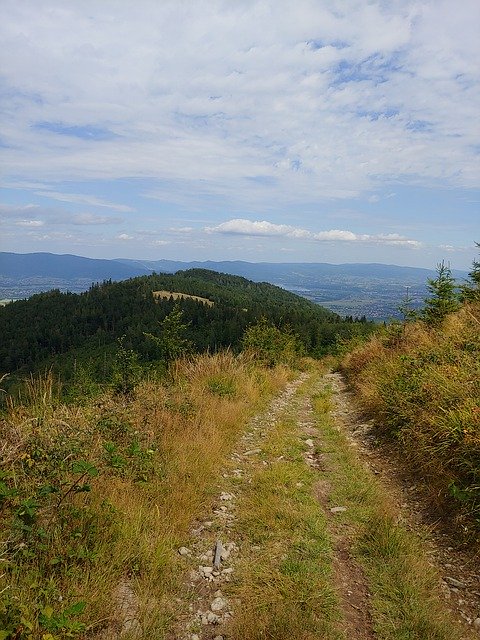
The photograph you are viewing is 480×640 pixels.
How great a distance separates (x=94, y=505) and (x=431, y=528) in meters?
3.81

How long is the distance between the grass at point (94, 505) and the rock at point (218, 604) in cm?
36

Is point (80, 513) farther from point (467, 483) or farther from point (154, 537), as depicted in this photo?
point (467, 483)

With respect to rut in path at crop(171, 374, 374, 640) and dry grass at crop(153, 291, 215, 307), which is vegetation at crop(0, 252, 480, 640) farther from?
dry grass at crop(153, 291, 215, 307)

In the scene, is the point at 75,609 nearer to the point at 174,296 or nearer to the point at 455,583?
the point at 455,583

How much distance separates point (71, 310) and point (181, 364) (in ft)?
472

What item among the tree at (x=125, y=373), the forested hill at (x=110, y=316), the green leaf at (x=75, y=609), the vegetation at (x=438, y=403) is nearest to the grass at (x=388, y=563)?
the vegetation at (x=438, y=403)

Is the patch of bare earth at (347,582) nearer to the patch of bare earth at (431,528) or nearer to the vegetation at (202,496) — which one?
the vegetation at (202,496)

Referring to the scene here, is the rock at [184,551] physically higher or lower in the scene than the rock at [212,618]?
lower

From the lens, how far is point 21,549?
123 inches

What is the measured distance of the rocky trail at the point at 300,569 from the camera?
3.10 m

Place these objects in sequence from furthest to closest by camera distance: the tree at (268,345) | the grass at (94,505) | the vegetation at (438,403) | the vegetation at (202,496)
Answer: the tree at (268,345), the vegetation at (438,403), the vegetation at (202,496), the grass at (94,505)

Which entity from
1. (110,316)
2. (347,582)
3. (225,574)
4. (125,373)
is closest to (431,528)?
(347,582)

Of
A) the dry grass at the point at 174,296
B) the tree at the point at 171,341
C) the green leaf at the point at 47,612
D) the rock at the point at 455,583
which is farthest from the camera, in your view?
the dry grass at the point at 174,296

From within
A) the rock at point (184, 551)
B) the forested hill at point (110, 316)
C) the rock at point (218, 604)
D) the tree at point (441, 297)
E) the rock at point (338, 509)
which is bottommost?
the forested hill at point (110, 316)
